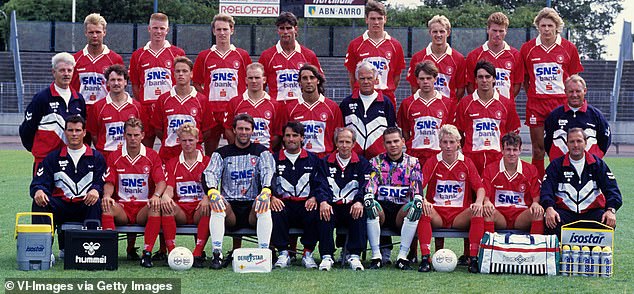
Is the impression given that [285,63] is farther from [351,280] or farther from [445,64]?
[351,280]

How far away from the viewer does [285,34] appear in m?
9.25

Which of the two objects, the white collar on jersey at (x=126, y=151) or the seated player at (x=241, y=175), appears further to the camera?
the white collar on jersey at (x=126, y=151)

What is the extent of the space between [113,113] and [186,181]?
3.25 ft

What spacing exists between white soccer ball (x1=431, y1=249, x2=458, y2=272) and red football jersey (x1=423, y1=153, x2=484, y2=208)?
597 millimetres

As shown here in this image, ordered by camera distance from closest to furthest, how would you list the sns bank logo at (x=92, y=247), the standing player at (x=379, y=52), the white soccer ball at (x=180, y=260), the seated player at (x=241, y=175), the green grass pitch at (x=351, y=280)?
1. the green grass pitch at (x=351, y=280)
2. the sns bank logo at (x=92, y=247)
3. the white soccer ball at (x=180, y=260)
4. the seated player at (x=241, y=175)
5. the standing player at (x=379, y=52)

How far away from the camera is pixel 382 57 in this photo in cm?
948

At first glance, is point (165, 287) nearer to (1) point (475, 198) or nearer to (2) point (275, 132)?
(2) point (275, 132)

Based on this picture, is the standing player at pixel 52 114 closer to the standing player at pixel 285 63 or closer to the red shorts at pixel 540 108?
the standing player at pixel 285 63

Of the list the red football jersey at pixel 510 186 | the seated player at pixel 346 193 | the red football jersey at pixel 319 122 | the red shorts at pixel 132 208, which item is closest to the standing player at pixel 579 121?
the red football jersey at pixel 510 186

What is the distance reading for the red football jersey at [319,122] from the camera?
8719 millimetres

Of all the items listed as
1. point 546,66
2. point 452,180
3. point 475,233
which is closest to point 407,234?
point 475,233

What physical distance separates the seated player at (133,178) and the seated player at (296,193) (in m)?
1.04

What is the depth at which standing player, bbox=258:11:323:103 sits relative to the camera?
9297mm

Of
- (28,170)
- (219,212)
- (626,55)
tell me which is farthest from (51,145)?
(626,55)
